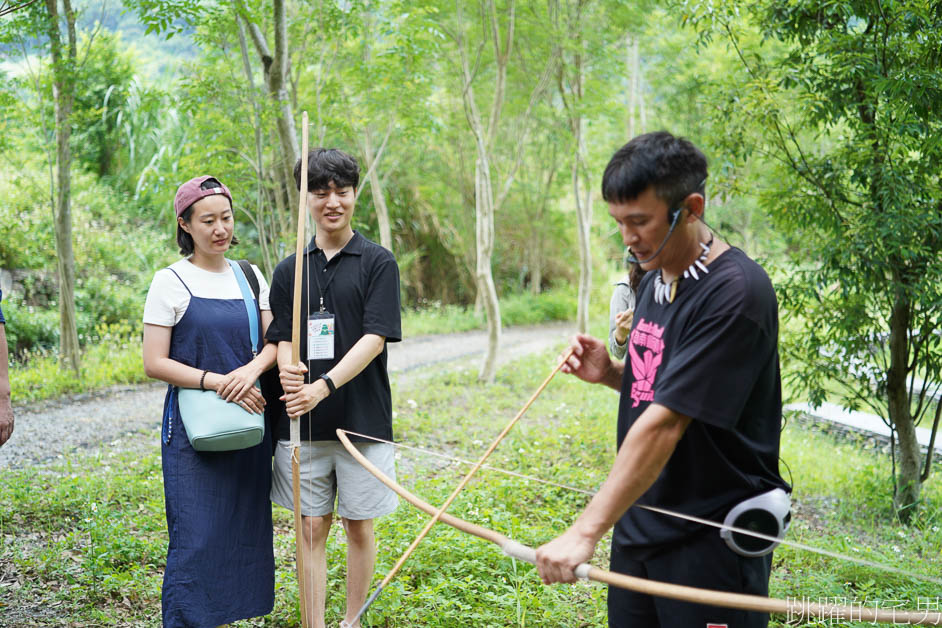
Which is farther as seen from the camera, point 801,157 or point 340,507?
point 801,157

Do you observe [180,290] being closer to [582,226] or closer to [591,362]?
[591,362]

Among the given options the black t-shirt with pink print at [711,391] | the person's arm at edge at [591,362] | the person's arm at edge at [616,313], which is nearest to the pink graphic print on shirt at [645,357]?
the black t-shirt with pink print at [711,391]

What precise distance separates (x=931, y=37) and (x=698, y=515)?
10.3 ft

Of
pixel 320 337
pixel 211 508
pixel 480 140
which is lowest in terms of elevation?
pixel 211 508

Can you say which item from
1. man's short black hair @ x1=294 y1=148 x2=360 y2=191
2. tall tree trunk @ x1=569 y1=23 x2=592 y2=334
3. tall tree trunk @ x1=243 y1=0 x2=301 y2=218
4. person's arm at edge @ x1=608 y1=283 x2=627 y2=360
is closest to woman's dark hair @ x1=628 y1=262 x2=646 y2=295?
person's arm at edge @ x1=608 y1=283 x2=627 y2=360

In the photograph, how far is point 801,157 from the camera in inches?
184

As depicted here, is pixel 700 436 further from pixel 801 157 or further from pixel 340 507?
pixel 801 157

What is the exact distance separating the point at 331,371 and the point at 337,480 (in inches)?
17.7

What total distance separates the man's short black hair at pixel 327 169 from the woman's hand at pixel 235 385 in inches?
26.4

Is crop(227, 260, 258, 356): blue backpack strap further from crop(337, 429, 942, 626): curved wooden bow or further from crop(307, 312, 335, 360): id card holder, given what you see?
crop(337, 429, 942, 626): curved wooden bow

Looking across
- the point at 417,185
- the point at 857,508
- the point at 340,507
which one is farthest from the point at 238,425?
the point at 417,185

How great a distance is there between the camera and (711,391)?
1.42m

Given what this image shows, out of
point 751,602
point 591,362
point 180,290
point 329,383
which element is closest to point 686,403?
point 751,602

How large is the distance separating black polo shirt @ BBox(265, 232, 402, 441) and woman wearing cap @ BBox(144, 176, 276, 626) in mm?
145
